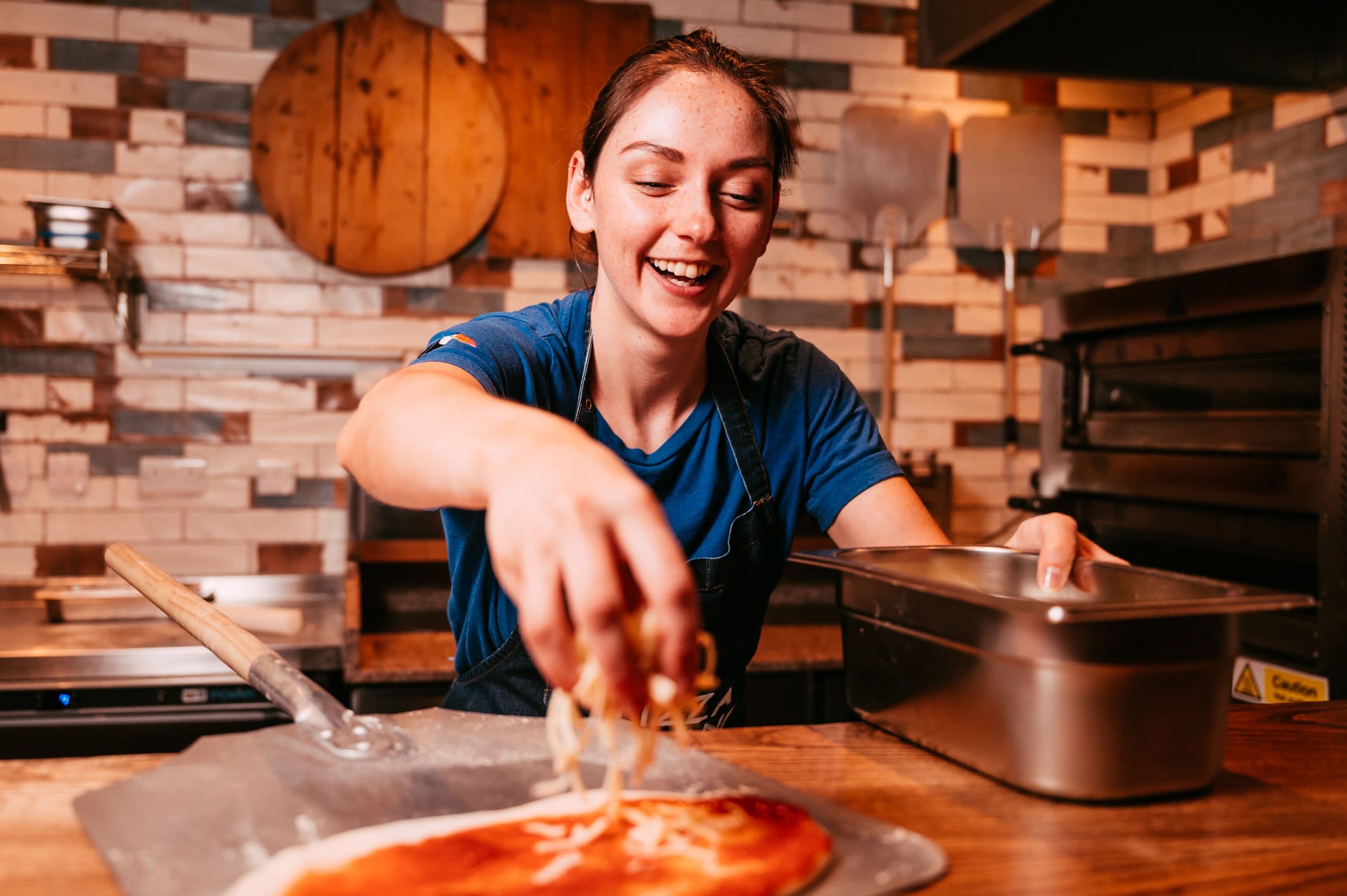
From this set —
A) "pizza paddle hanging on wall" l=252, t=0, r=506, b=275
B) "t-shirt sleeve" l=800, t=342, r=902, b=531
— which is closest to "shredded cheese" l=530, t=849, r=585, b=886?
"t-shirt sleeve" l=800, t=342, r=902, b=531

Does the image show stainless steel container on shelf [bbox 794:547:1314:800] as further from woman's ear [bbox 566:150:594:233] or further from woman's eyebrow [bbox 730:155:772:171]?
woman's ear [bbox 566:150:594:233]

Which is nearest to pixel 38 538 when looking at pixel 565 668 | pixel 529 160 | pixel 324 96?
pixel 324 96

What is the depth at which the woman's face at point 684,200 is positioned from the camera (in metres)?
1.35

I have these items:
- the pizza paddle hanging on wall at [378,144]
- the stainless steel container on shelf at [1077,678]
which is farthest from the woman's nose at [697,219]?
the pizza paddle hanging on wall at [378,144]

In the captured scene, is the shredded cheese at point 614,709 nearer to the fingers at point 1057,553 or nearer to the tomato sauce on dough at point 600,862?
the tomato sauce on dough at point 600,862

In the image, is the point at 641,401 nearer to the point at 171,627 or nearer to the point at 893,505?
the point at 893,505

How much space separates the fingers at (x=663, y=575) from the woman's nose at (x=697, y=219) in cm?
69

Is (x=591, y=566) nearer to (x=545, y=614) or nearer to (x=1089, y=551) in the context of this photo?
(x=545, y=614)

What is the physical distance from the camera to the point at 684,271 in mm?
1369

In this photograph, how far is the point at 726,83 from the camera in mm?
1396

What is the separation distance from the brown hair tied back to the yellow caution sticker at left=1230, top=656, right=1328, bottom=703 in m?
1.41

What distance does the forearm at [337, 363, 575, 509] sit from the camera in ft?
2.68

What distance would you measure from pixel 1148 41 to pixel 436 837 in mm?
2032

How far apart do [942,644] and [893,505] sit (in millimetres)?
491
